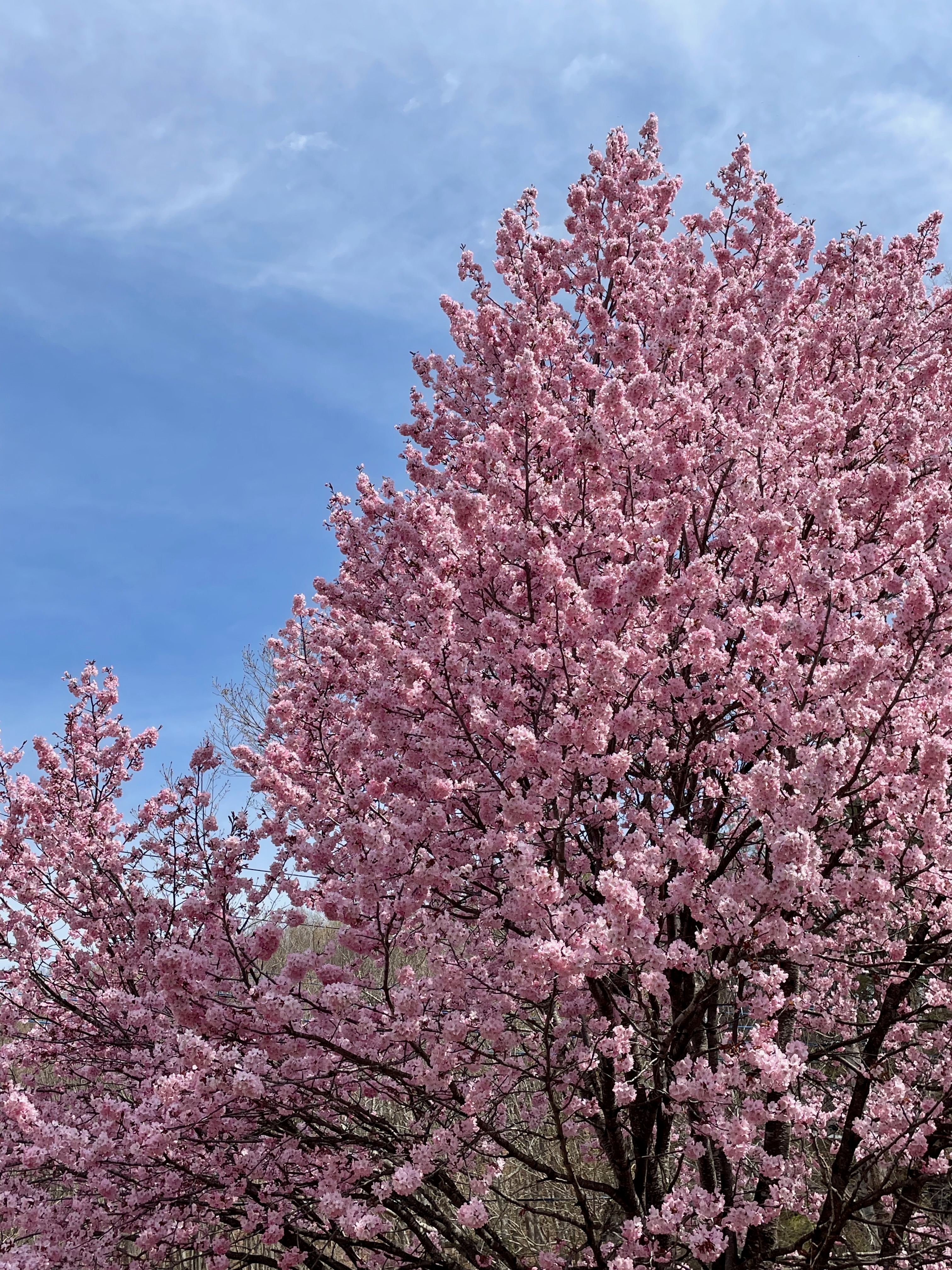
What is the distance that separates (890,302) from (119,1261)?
950 centimetres

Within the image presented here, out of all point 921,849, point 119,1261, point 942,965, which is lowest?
point 119,1261

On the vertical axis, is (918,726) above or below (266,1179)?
above

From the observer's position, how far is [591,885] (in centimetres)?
496

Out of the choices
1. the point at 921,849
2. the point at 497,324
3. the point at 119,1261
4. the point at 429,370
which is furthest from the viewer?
the point at 429,370

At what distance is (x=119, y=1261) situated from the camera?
5.67 metres

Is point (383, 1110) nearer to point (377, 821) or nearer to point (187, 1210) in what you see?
point (187, 1210)

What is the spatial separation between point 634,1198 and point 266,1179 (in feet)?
7.13

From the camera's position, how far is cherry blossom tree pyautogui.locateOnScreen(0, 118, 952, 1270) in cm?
427

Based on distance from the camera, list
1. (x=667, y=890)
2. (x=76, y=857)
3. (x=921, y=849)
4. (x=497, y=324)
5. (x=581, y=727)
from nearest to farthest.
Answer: (x=581, y=727) < (x=667, y=890) < (x=921, y=849) < (x=76, y=857) < (x=497, y=324)

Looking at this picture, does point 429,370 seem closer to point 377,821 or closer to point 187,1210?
point 377,821

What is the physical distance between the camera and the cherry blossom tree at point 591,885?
427 cm

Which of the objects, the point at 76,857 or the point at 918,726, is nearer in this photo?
the point at 918,726

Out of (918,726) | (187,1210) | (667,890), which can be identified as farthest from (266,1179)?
(918,726)

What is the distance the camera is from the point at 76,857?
23.1ft
